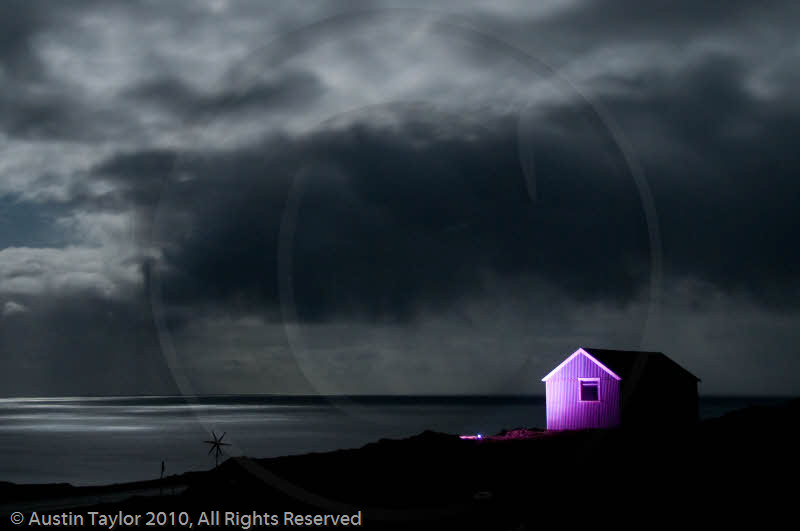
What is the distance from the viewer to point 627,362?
50.7 meters

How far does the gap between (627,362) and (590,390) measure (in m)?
3.12

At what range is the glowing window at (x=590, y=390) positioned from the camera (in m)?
49.3

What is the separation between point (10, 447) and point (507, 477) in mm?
98352

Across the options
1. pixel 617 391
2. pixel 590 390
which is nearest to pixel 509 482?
pixel 617 391

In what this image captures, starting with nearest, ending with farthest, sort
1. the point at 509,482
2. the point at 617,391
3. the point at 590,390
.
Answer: the point at 509,482, the point at 617,391, the point at 590,390

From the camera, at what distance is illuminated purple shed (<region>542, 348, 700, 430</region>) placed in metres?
48.5

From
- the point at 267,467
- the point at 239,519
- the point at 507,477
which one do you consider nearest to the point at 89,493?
the point at 267,467

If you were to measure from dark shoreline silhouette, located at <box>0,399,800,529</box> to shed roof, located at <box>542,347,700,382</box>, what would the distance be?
4617mm

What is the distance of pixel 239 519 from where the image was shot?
89.5 ft

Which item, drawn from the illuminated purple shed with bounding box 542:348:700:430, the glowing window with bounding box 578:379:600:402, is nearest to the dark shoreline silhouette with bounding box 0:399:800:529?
the illuminated purple shed with bounding box 542:348:700:430

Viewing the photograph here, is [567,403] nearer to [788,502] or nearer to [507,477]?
[507,477]

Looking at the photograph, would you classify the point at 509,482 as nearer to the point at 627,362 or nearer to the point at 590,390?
the point at 590,390

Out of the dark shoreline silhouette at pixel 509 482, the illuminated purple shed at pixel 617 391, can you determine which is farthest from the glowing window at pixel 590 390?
the dark shoreline silhouette at pixel 509 482

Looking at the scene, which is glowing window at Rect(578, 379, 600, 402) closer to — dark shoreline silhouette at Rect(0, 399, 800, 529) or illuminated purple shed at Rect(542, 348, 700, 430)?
illuminated purple shed at Rect(542, 348, 700, 430)
